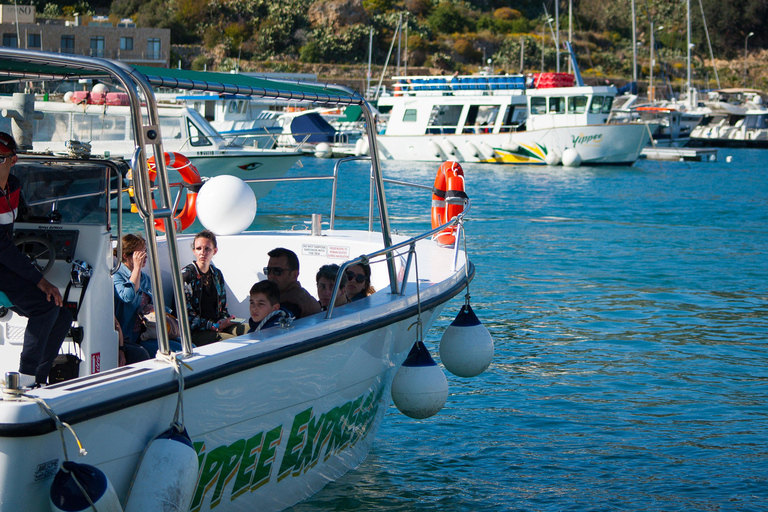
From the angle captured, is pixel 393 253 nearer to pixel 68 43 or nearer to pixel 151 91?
pixel 151 91

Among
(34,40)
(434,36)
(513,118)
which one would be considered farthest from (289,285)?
(434,36)

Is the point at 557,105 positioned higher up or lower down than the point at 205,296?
higher up

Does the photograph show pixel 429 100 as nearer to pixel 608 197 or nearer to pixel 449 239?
pixel 608 197

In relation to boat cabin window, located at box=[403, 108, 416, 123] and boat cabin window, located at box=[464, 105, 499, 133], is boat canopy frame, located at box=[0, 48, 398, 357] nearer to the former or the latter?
boat cabin window, located at box=[464, 105, 499, 133]

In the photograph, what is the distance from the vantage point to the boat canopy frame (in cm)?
284

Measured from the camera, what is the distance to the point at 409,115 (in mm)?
33969

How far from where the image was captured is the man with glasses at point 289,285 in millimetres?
4270

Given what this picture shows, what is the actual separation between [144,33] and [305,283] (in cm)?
4919

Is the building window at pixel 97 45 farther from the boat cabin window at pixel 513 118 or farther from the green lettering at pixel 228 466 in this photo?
the green lettering at pixel 228 466

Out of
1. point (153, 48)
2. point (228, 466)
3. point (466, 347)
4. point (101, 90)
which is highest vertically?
point (153, 48)

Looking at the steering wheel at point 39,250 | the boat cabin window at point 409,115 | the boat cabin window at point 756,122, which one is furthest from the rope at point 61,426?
the boat cabin window at point 756,122

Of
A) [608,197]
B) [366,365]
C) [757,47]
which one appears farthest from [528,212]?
[757,47]

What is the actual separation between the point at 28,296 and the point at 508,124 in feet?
101

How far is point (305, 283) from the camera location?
5.90m
